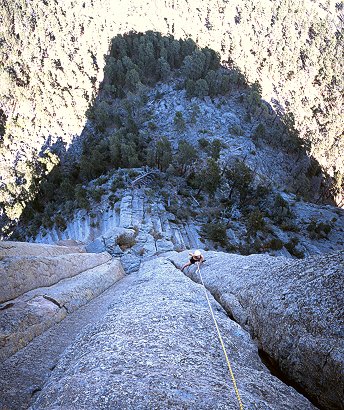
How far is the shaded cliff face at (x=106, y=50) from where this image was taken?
6344 cm

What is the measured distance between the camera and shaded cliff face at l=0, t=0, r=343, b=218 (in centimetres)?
6344

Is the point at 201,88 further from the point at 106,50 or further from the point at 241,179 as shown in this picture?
the point at 106,50

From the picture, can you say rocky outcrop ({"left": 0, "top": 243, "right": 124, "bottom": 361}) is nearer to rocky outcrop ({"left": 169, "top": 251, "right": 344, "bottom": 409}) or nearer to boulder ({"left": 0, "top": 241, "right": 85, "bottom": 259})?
boulder ({"left": 0, "top": 241, "right": 85, "bottom": 259})

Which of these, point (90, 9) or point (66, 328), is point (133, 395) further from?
point (90, 9)

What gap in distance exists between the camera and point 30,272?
316 inches

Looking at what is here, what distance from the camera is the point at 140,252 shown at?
1984 cm

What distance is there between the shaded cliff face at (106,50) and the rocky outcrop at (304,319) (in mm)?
55167

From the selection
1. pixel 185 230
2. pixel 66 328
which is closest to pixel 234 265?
pixel 66 328

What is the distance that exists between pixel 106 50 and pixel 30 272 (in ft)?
270

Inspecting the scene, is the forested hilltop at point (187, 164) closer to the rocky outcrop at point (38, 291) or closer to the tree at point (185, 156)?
the tree at point (185, 156)

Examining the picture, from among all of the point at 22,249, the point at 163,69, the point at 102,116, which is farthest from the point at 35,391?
the point at 163,69

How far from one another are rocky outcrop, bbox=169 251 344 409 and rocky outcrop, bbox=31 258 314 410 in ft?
1.07

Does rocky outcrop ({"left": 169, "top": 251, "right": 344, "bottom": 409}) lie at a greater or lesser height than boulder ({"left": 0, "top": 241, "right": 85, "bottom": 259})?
lesser

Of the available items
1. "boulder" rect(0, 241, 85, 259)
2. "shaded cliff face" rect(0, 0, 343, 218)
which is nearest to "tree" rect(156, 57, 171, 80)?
"shaded cliff face" rect(0, 0, 343, 218)
